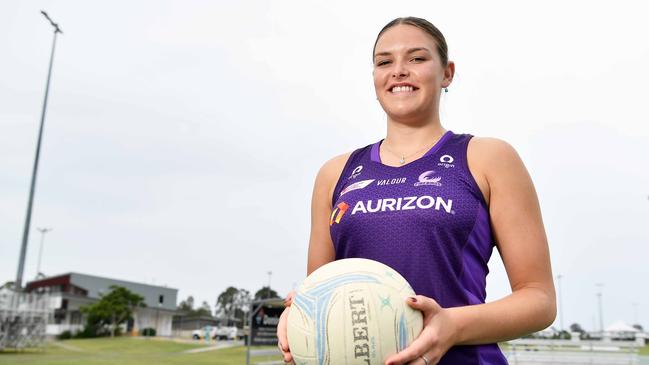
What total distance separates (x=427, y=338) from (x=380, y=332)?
0.15 meters

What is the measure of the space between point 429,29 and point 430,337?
1343 mm

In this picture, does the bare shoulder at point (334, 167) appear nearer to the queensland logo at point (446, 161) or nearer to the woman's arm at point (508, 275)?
the queensland logo at point (446, 161)

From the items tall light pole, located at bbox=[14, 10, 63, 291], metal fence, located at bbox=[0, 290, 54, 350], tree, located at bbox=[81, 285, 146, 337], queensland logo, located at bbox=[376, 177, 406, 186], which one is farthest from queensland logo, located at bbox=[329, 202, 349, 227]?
tree, located at bbox=[81, 285, 146, 337]

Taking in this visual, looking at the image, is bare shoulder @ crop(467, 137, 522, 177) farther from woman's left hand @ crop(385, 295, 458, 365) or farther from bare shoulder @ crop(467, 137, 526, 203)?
woman's left hand @ crop(385, 295, 458, 365)

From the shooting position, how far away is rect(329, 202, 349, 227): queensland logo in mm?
2230

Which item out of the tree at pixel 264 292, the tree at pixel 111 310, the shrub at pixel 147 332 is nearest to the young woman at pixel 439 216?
the tree at pixel 111 310

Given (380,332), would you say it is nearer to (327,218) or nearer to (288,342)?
(288,342)

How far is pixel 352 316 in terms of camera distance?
5.82ft

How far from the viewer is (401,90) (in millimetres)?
2307

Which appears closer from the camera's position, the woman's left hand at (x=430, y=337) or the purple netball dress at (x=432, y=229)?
the woman's left hand at (x=430, y=337)

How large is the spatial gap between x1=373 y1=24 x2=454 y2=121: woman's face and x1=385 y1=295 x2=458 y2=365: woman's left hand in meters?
0.92

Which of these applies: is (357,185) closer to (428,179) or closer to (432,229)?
(428,179)

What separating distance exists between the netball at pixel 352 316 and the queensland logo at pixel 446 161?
1.68 feet

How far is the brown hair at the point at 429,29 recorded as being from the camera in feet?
7.72
